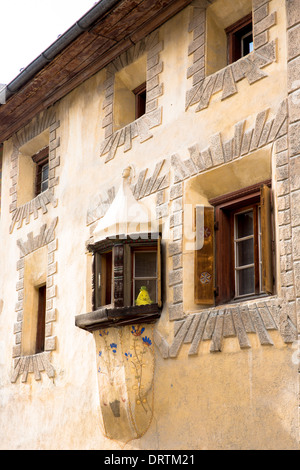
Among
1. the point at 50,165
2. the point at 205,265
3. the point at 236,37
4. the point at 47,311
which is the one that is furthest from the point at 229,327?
the point at 50,165

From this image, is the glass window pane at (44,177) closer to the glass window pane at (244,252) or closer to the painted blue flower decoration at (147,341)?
the painted blue flower decoration at (147,341)

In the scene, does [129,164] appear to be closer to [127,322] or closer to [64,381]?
[127,322]

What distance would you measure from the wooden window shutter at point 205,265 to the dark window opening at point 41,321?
4127 millimetres

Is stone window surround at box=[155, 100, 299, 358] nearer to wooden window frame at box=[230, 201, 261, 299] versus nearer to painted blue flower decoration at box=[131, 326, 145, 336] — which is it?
painted blue flower decoration at box=[131, 326, 145, 336]

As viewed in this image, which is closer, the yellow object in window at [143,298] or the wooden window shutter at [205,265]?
the wooden window shutter at [205,265]

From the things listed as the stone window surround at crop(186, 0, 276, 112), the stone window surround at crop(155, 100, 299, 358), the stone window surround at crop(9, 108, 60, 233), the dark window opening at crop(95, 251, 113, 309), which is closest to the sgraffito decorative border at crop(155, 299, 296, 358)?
the stone window surround at crop(155, 100, 299, 358)

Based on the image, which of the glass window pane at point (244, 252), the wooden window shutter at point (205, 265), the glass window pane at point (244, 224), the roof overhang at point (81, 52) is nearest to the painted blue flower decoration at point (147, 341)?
the wooden window shutter at point (205, 265)

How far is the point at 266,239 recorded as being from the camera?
723 centimetres

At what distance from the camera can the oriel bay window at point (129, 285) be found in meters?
8.35

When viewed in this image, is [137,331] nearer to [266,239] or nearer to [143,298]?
[143,298]

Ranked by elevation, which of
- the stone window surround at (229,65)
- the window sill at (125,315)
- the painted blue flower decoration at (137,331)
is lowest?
the painted blue flower decoration at (137,331)

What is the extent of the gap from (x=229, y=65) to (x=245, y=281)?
86.5 inches
